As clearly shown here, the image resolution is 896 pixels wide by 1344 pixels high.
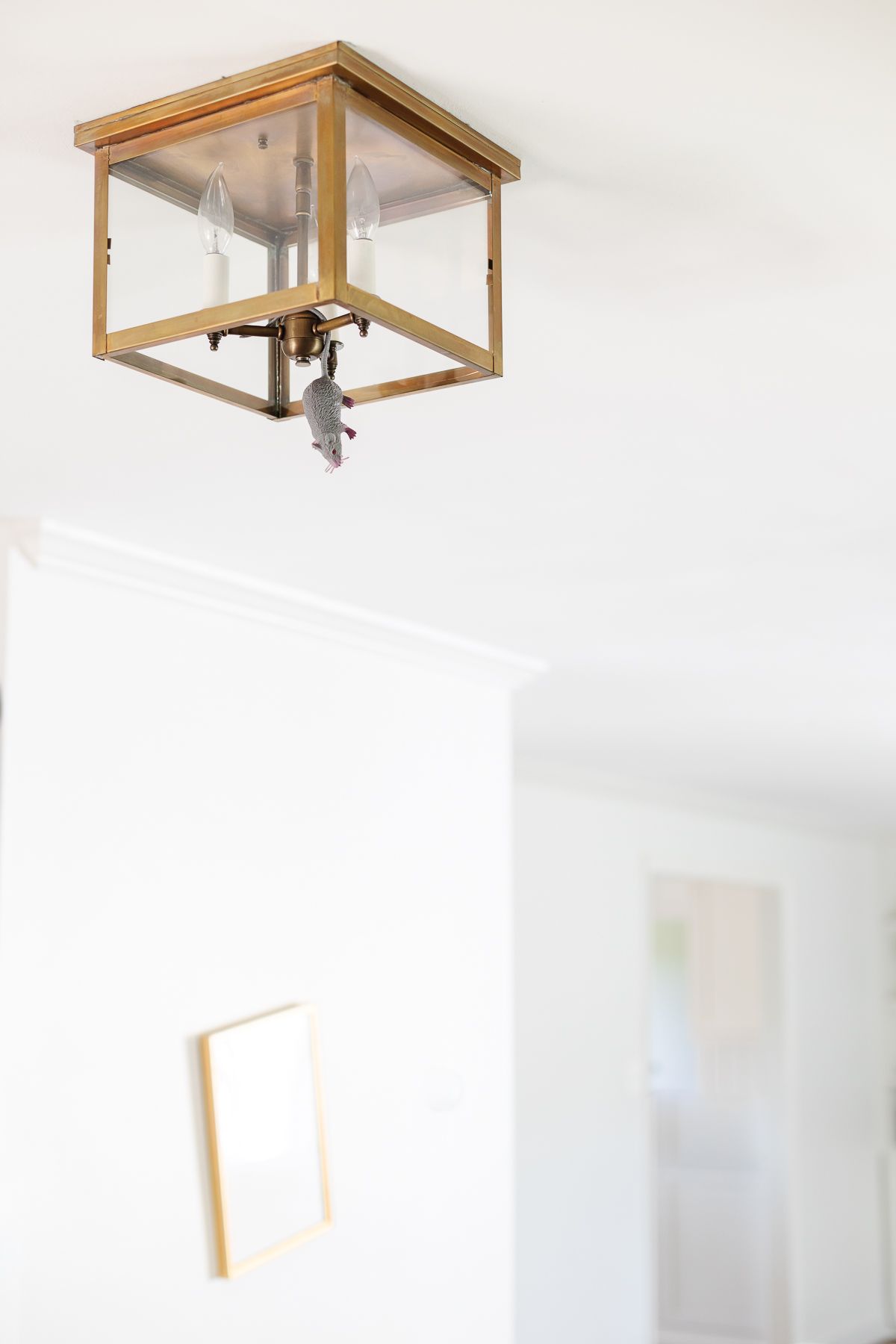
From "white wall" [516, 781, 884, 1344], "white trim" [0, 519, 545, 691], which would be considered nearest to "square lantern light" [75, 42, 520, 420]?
"white trim" [0, 519, 545, 691]

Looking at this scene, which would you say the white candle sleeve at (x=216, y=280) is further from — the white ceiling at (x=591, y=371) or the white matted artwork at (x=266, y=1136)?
the white matted artwork at (x=266, y=1136)

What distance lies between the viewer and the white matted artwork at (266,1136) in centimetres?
293

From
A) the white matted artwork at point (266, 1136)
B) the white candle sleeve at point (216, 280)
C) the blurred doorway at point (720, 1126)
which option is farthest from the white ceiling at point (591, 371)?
the blurred doorway at point (720, 1126)

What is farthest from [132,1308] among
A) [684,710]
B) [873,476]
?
[684,710]

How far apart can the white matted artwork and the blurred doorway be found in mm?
4440

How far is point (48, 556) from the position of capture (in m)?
2.76

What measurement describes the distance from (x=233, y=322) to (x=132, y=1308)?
217 cm

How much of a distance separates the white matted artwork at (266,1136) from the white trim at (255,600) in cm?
87

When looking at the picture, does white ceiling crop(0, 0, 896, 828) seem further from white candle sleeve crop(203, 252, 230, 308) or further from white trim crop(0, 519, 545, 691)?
white candle sleeve crop(203, 252, 230, 308)

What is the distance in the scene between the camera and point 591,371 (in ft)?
6.53

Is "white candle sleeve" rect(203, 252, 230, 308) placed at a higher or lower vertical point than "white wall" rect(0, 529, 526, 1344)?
higher

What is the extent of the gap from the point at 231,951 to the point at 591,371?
161 centimetres

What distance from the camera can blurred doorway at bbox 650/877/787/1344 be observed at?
779cm

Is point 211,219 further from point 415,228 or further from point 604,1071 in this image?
point 604,1071
